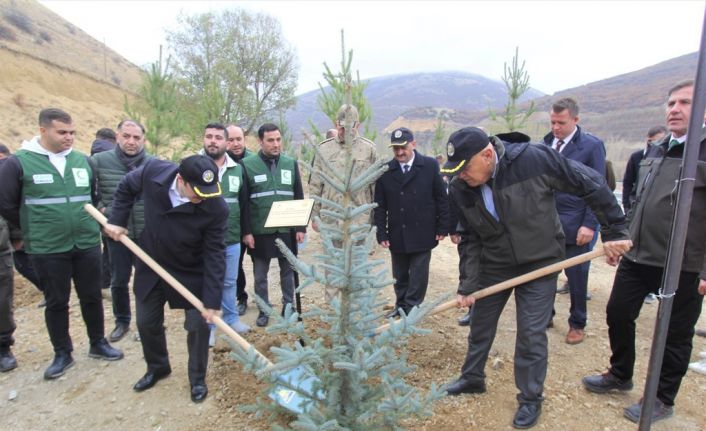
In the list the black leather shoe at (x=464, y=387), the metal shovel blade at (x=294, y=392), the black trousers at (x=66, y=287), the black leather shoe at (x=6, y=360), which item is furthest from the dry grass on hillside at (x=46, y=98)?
the black leather shoe at (x=464, y=387)

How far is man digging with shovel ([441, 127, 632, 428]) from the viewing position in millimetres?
2605

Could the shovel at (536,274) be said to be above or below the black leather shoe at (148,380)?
above

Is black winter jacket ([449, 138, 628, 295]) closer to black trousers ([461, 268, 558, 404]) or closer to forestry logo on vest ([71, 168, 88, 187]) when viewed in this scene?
black trousers ([461, 268, 558, 404])

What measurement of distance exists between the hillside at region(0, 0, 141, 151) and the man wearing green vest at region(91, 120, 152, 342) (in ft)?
29.7

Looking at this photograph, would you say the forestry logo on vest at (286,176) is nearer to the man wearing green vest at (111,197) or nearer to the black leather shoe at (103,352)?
the man wearing green vest at (111,197)

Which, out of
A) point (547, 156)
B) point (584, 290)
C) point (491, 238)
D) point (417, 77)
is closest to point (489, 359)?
point (584, 290)

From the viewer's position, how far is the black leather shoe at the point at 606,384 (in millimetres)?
3170

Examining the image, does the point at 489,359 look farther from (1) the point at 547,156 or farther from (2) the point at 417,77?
(2) the point at 417,77

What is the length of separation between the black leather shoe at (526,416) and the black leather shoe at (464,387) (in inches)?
14.2

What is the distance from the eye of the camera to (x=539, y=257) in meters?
2.75

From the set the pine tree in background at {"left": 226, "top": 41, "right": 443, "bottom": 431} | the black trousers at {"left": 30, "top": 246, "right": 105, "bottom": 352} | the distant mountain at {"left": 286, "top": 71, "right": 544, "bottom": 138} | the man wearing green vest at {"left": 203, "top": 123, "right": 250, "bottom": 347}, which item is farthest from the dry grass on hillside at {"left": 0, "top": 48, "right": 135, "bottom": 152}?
the distant mountain at {"left": 286, "top": 71, "right": 544, "bottom": 138}

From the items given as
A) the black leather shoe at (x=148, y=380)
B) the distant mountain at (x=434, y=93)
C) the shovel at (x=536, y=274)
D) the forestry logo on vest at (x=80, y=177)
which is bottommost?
the black leather shoe at (x=148, y=380)

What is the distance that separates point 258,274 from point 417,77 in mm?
133059

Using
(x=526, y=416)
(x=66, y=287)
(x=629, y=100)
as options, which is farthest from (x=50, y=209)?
(x=629, y=100)
